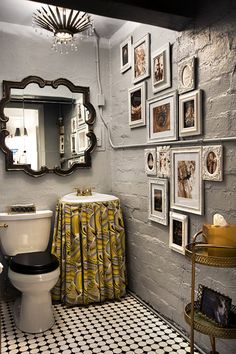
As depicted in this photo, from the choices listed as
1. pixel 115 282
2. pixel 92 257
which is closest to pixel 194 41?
pixel 92 257

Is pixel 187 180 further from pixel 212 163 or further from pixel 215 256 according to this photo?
pixel 215 256

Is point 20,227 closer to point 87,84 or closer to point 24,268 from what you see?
point 24,268

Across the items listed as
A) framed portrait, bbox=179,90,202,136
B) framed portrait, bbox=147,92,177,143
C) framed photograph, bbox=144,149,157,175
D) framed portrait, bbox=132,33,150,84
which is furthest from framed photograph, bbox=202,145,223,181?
framed portrait, bbox=132,33,150,84

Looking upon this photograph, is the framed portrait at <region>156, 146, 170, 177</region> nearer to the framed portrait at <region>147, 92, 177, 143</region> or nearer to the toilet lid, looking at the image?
the framed portrait at <region>147, 92, 177, 143</region>

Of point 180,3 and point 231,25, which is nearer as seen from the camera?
point 231,25

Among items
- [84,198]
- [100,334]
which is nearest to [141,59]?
[84,198]

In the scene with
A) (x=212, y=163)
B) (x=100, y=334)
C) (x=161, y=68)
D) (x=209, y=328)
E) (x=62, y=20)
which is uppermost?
(x=62, y=20)

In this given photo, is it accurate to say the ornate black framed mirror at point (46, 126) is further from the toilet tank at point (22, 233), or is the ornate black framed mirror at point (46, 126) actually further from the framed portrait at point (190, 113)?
the framed portrait at point (190, 113)

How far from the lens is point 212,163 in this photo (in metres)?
1.73

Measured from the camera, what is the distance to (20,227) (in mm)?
2496

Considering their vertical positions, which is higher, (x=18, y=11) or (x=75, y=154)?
(x=18, y=11)

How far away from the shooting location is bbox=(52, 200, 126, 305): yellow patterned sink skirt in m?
2.48

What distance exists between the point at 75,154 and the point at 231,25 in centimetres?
168

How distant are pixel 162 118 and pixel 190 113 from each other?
0.32 meters
